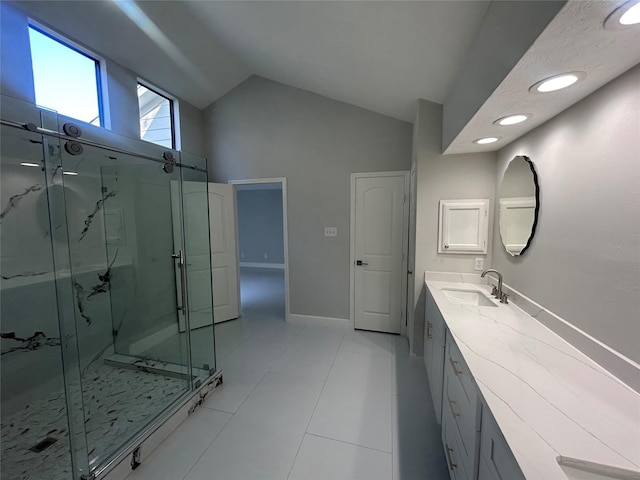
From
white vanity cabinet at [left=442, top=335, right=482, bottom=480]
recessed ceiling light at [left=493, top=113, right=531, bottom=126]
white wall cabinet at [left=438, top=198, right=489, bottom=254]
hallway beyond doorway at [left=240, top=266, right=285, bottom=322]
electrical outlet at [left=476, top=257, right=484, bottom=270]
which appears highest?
recessed ceiling light at [left=493, top=113, right=531, bottom=126]

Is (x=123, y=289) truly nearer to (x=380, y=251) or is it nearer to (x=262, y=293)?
(x=262, y=293)

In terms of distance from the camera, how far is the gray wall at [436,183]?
2.43 metres

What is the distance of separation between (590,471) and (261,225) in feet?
24.6

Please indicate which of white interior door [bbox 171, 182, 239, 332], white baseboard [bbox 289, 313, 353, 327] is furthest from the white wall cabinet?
white interior door [bbox 171, 182, 239, 332]

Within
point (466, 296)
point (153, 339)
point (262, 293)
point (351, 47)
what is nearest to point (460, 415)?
point (466, 296)

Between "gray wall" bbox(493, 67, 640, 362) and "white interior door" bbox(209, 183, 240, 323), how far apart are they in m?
3.48

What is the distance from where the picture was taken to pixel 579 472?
683 mm

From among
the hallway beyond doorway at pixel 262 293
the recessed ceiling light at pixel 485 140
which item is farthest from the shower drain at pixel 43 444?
the recessed ceiling light at pixel 485 140

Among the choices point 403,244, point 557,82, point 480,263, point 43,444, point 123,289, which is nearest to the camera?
point 557,82

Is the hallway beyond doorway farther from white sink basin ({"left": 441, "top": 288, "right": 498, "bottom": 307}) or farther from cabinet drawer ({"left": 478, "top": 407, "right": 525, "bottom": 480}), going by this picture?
cabinet drawer ({"left": 478, "top": 407, "right": 525, "bottom": 480})

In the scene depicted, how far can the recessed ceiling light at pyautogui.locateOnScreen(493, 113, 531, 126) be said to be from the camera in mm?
1523

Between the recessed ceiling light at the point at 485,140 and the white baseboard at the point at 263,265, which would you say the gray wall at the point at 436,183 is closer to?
the recessed ceiling light at the point at 485,140

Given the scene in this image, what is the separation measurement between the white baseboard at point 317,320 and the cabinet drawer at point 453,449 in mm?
1994

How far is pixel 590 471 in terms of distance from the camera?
68 cm
